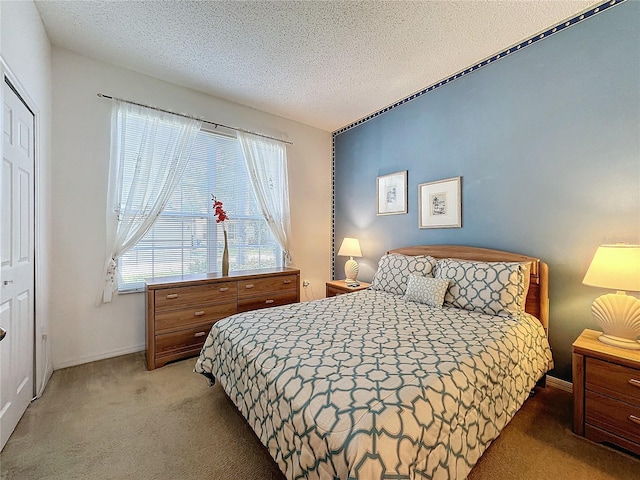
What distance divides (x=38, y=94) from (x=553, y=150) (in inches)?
156

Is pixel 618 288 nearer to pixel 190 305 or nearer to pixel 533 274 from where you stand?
pixel 533 274

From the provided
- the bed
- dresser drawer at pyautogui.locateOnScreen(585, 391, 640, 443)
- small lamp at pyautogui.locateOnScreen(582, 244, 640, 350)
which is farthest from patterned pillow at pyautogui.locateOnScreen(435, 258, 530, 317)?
dresser drawer at pyautogui.locateOnScreen(585, 391, 640, 443)

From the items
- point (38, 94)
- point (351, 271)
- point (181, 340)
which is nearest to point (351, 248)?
point (351, 271)

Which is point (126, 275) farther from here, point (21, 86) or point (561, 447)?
point (561, 447)

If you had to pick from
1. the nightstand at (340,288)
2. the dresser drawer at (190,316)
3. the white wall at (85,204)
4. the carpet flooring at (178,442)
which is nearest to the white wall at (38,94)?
the white wall at (85,204)

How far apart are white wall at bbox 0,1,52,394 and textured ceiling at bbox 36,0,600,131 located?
0.91ft

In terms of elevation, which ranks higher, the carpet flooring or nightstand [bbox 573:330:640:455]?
nightstand [bbox 573:330:640:455]

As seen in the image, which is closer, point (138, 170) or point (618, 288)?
point (618, 288)

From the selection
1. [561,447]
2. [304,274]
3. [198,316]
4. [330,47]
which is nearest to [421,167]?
[330,47]

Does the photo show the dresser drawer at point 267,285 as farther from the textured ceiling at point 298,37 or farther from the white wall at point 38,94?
the textured ceiling at point 298,37

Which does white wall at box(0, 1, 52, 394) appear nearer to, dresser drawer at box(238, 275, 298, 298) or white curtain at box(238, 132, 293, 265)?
dresser drawer at box(238, 275, 298, 298)

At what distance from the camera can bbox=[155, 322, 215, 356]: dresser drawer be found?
2484mm

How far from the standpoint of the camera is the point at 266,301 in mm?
3127

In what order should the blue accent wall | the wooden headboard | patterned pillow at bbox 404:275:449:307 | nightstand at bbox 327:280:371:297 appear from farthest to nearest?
nightstand at bbox 327:280:371:297, patterned pillow at bbox 404:275:449:307, the wooden headboard, the blue accent wall
